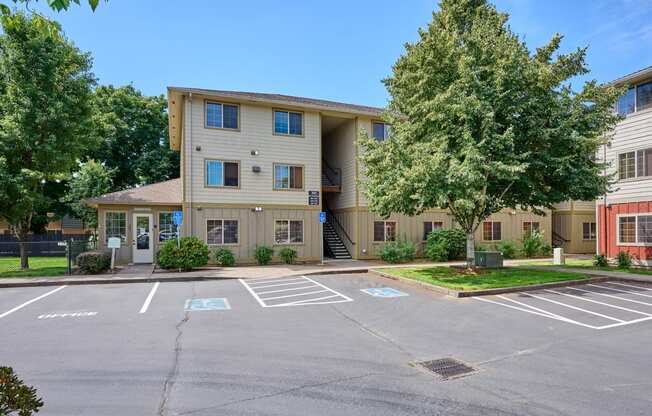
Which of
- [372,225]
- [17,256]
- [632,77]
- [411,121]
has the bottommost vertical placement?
[17,256]

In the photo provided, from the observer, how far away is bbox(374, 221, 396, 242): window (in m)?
21.3

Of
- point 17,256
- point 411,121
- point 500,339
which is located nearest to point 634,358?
point 500,339

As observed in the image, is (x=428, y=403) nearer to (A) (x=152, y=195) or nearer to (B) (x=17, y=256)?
(A) (x=152, y=195)

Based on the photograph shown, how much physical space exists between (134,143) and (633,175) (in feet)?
115

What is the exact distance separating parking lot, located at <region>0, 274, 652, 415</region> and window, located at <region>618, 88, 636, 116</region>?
9.88 meters

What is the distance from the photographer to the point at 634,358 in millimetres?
5762

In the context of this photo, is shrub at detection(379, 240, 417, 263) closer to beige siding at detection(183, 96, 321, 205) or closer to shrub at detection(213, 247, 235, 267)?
beige siding at detection(183, 96, 321, 205)

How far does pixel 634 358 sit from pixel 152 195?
18996mm

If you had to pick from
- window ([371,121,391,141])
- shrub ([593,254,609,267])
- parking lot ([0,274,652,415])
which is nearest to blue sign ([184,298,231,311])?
parking lot ([0,274,652,415])

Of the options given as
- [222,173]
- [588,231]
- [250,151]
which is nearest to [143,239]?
[222,173]

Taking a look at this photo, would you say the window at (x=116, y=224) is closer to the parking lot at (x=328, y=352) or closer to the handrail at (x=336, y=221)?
the parking lot at (x=328, y=352)

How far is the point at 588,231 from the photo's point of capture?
26219mm

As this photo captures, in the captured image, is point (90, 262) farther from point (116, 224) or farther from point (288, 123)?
point (288, 123)

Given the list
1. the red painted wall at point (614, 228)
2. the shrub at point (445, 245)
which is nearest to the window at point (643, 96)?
the red painted wall at point (614, 228)
